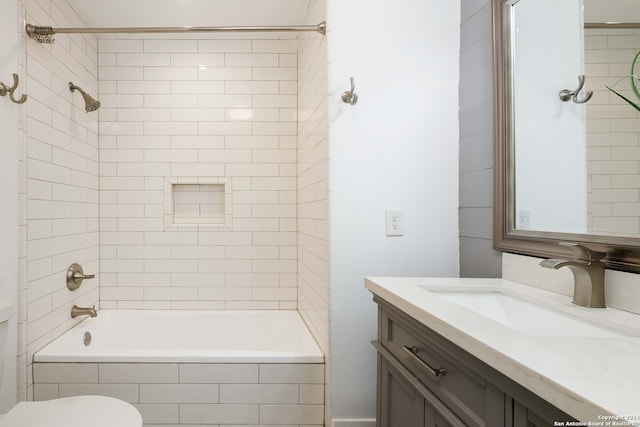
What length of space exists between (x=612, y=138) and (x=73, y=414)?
1.96 meters

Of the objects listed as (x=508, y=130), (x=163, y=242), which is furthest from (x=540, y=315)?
(x=163, y=242)

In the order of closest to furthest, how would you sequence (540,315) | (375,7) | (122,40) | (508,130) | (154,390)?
(540,315) < (508,130) < (375,7) < (154,390) < (122,40)

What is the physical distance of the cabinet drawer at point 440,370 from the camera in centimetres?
84

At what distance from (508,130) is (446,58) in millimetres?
557

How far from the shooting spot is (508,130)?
1517mm

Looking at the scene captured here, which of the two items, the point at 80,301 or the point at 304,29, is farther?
the point at 80,301

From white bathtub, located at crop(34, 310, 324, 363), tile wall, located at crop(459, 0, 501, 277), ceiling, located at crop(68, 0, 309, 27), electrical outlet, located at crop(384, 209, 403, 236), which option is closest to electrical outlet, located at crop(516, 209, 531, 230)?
tile wall, located at crop(459, 0, 501, 277)

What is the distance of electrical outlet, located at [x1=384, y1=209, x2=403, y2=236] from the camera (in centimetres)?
181

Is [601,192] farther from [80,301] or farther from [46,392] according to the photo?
[80,301]

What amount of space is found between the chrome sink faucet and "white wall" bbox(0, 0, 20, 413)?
2193 mm

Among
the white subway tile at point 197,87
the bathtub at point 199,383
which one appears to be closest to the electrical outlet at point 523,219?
the bathtub at point 199,383

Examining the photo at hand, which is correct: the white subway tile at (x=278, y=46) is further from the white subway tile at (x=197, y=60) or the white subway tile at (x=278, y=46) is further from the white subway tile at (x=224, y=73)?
the white subway tile at (x=197, y=60)

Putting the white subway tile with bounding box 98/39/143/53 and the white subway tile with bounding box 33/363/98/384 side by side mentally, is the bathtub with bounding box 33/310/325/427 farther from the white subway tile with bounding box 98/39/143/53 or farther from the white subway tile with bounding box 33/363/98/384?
the white subway tile with bounding box 98/39/143/53

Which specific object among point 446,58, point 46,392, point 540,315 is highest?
point 446,58
